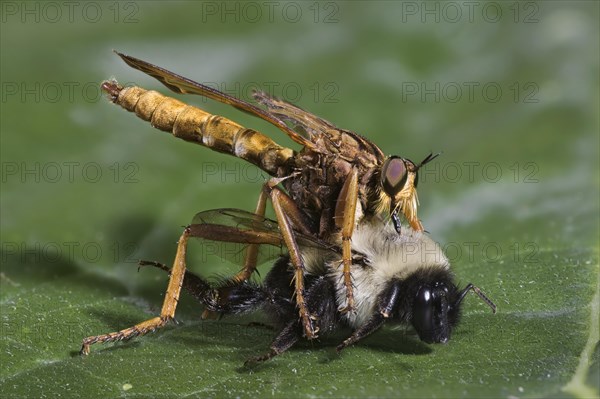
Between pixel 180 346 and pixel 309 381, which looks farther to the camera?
pixel 180 346

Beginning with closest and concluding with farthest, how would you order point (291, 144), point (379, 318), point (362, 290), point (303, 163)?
point (379, 318)
point (362, 290)
point (303, 163)
point (291, 144)

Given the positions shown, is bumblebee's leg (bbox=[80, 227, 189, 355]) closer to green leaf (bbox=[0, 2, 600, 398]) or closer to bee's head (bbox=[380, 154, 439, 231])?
green leaf (bbox=[0, 2, 600, 398])

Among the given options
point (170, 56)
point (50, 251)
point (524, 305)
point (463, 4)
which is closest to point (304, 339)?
point (524, 305)

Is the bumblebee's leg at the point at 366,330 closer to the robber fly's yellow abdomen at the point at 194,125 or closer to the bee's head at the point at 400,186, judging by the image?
the bee's head at the point at 400,186

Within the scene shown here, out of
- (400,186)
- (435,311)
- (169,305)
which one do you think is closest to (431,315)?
(435,311)

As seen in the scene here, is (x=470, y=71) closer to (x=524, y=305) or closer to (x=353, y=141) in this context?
(x=353, y=141)

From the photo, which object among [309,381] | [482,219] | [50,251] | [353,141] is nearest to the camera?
[309,381]

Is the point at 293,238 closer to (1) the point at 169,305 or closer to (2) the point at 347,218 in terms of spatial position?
(2) the point at 347,218
